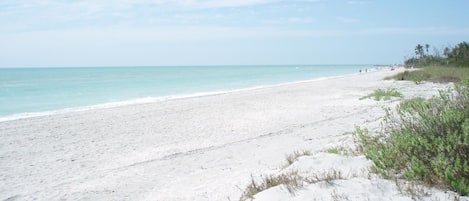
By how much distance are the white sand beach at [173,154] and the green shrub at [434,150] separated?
7.5 inches

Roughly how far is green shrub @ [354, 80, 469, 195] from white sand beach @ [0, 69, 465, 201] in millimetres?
191

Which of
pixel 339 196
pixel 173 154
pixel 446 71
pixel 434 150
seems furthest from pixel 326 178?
pixel 446 71

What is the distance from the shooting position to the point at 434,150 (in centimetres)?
350

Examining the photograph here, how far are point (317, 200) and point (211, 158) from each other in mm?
3982

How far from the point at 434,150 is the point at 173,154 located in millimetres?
5363

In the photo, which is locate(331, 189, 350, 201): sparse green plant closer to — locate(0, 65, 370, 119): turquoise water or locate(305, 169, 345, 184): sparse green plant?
locate(305, 169, 345, 184): sparse green plant

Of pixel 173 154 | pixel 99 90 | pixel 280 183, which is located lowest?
pixel 173 154

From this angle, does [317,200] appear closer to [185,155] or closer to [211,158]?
[211,158]

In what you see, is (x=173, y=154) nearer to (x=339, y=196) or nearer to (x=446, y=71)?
(x=339, y=196)

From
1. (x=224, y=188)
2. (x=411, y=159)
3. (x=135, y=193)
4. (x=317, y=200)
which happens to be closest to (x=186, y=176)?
(x=135, y=193)

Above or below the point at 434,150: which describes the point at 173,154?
below

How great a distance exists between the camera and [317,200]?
127 inches

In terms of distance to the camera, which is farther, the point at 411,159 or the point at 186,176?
the point at 186,176

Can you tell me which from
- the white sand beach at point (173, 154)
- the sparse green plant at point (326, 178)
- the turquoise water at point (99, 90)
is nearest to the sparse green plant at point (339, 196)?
the white sand beach at point (173, 154)
